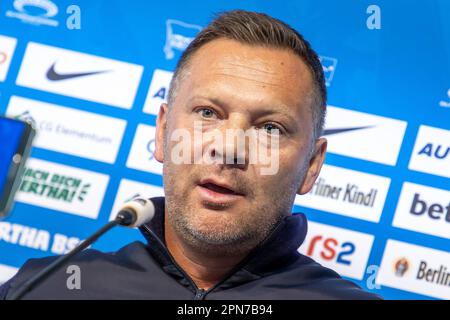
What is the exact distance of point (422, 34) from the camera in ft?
6.64

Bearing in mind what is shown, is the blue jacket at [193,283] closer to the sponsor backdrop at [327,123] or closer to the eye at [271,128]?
the eye at [271,128]

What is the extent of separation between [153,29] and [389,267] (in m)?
1.17

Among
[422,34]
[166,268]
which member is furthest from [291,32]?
[422,34]

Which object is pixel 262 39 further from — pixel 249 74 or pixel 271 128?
pixel 271 128

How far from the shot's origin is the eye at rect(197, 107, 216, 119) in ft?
4.48

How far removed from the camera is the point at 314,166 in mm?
1519

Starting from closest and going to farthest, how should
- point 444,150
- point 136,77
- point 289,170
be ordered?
point 289,170 → point 444,150 → point 136,77

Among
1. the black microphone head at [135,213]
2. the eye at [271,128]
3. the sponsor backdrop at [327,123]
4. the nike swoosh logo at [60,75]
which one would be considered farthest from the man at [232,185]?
the nike swoosh logo at [60,75]

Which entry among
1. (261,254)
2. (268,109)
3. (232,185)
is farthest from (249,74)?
(261,254)

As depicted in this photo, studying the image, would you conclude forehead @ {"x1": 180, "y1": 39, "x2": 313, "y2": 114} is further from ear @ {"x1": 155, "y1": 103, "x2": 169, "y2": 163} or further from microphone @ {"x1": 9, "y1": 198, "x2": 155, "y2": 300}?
microphone @ {"x1": 9, "y1": 198, "x2": 155, "y2": 300}

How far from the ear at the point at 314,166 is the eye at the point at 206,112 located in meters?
0.29

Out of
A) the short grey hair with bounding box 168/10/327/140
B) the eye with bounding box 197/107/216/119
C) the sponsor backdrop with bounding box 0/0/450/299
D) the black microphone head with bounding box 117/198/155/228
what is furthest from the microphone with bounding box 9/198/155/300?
the sponsor backdrop with bounding box 0/0/450/299
